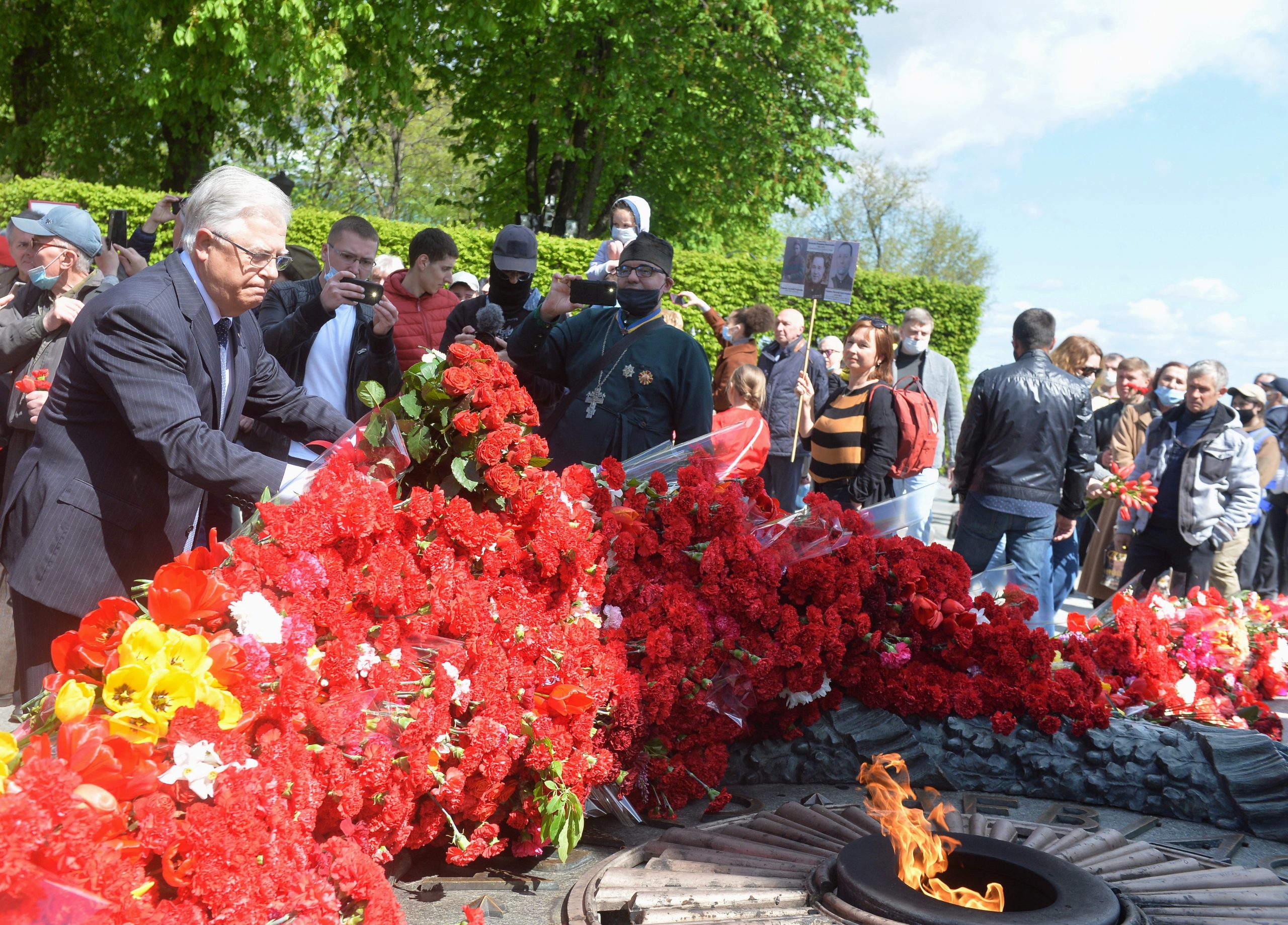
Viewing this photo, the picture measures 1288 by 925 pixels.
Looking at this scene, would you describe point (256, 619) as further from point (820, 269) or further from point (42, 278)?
point (820, 269)

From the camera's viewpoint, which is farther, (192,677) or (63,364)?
(63,364)

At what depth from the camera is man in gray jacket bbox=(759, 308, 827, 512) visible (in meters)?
8.03

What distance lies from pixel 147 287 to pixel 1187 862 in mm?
3147

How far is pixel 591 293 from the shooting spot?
4.46m

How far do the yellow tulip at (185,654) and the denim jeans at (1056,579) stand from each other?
205 inches

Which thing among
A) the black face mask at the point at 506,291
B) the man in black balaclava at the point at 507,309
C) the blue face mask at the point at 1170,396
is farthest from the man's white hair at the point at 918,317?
the black face mask at the point at 506,291

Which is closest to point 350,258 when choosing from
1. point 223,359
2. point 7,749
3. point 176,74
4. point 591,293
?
point 591,293

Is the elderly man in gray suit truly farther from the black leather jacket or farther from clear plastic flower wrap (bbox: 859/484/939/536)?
the black leather jacket

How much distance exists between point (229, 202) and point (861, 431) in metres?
4.52

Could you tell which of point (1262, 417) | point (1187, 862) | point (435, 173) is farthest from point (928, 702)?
point (435, 173)

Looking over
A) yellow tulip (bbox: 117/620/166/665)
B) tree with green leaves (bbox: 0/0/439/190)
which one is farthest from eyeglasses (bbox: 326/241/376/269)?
tree with green leaves (bbox: 0/0/439/190)

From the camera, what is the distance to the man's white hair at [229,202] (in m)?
2.62

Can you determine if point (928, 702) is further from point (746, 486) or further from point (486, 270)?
point (486, 270)

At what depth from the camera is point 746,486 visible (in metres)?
3.93
